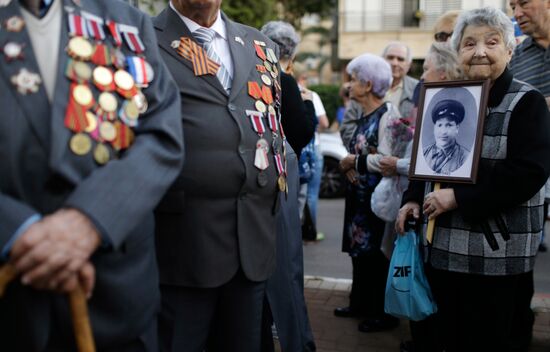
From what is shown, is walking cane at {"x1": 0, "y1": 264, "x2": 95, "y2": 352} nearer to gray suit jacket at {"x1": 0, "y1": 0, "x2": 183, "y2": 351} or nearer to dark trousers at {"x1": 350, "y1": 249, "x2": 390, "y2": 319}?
gray suit jacket at {"x1": 0, "y1": 0, "x2": 183, "y2": 351}

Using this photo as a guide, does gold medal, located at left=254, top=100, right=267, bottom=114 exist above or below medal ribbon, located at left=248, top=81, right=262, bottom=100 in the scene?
below

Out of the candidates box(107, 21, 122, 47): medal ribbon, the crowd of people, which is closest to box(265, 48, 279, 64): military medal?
the crowd of people

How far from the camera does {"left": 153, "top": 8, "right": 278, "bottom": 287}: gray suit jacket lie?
1.81 m

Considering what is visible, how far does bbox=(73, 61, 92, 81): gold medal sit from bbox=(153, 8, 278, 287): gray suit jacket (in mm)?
472

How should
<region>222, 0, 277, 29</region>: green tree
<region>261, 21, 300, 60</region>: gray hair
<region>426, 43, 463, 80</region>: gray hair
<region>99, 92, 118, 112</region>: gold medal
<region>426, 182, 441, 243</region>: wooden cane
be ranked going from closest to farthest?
1. <region>99, 92, 118, 112</region>: gold medal
2. <region>426, 182, 441, 243</region>: wooden cane
3. <region>426, 43, 463, 80</region>: gray hair
4. <region>261, 21, 300, 60</region>: gray hair
5. <region>222, 0, 277, 29</region>: green tree

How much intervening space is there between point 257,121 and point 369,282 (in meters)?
2.09

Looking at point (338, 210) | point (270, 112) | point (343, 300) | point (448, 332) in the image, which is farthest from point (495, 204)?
point (338, 210)

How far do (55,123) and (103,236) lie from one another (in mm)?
295

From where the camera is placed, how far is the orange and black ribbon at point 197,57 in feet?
6.06

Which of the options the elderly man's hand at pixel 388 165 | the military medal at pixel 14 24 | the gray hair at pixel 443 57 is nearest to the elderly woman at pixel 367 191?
the elderly man's hand at pixel 388 165

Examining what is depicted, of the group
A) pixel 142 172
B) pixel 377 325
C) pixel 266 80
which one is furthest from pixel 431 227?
pixel 142 172

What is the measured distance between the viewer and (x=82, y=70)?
4.45ft

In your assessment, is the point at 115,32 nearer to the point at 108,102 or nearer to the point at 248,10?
the point at 108,102

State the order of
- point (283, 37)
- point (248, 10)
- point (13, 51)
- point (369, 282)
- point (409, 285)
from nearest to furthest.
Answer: point (13, 51) < point (409, 285) < point (283, 37) < point (369, 282) < point (248, 10)
